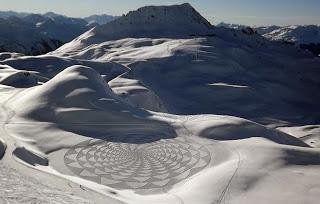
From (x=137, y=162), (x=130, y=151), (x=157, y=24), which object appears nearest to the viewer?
(x=137, y=162)

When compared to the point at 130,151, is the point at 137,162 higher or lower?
lower

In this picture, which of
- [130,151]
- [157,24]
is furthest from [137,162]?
[157,24]

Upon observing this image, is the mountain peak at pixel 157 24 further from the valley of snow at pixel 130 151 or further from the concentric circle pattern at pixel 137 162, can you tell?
the concentric circle pattern at pixel 137 162

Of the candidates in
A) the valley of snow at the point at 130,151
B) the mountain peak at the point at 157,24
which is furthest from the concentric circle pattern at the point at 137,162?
the mountain peak at the point at 157,24

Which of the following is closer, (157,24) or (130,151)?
(130,151)

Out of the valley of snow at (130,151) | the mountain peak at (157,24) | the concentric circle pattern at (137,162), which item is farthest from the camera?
the mountain peak at (157,24)

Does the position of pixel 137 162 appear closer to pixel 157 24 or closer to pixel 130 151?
pixel 130 151

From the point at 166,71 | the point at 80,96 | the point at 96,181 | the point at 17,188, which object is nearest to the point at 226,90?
the point at 166,71

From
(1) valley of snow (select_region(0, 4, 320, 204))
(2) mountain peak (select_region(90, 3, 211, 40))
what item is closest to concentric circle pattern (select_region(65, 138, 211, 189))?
(1) valley of snow (select_region(0, 4, 320, 204))

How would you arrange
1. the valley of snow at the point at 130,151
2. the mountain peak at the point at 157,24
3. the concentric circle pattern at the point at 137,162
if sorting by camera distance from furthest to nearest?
1. the mountain peak at the point at 157,24
2. the concentric circle pattern at the point at 137,162
3. the valley of snow at the point at 130,151
